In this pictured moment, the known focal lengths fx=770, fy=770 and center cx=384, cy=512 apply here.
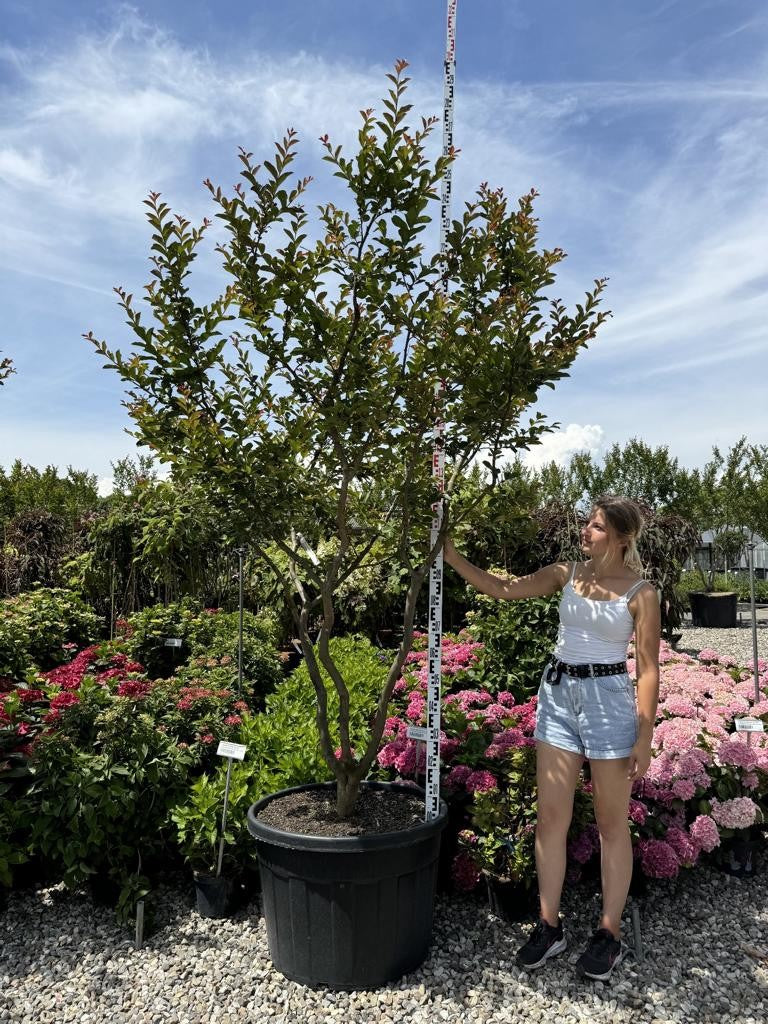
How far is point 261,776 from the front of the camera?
11.2 ft

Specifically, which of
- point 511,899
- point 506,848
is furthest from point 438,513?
point 511,899

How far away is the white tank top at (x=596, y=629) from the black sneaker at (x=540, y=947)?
967 millimetres

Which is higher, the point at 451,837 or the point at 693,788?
the point at 693,788

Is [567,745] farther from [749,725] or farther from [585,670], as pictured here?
[749,725]

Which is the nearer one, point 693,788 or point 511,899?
point 511,899

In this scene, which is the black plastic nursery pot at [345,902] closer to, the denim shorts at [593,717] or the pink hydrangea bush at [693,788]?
the denim shorts at [593,717]

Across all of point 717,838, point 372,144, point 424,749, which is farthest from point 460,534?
point 717,838

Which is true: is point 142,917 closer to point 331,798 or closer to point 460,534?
point 331,798

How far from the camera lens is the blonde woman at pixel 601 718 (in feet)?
8.86

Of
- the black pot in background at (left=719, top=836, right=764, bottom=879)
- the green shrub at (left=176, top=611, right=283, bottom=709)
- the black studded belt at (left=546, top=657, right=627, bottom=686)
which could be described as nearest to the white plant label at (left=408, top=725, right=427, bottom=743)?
the black studded belt at (left=546, top=657, right=627, bottom=686)

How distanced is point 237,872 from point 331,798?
562 millimetres

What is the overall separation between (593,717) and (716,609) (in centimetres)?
1439

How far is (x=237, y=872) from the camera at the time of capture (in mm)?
3279

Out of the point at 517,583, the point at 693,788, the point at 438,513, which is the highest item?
the point at 438,513
